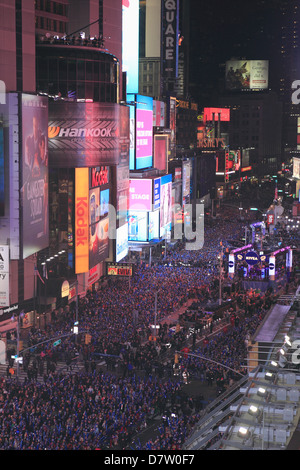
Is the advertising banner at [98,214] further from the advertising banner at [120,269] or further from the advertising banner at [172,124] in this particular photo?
the advertising banner at [172,124]

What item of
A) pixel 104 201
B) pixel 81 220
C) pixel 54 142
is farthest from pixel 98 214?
pixel 54 142

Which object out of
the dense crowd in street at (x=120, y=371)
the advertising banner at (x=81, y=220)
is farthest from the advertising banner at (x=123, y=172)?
the advertising banner at (x=81, y=220)

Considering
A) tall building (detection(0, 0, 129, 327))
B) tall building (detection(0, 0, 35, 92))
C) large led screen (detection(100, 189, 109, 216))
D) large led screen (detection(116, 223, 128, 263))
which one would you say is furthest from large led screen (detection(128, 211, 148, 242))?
tall building (detection(0, 0, 35, 92))

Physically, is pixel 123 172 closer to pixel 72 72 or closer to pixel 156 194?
pixel 156 194

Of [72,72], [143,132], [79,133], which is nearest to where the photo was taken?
[79,133]

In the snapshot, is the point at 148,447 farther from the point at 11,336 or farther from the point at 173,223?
the point at 173,223

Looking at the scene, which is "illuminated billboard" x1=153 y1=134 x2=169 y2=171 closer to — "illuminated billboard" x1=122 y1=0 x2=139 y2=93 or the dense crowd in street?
"illuminated billboard" x1=122 y1=0 x2=139 y2=93
